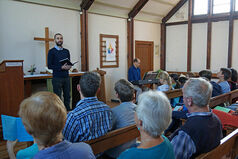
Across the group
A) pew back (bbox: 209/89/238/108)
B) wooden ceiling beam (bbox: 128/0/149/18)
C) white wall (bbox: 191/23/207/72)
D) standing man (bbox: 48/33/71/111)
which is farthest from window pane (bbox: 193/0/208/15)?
standing man (bbox: 48/33/71/111)

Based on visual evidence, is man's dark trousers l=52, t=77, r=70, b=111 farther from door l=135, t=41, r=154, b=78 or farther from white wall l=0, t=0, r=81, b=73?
door l=135, t=41, r=154, b=78

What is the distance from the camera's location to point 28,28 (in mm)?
5246

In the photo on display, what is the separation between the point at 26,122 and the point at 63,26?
204 inches

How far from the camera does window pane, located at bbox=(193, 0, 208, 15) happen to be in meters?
8.20

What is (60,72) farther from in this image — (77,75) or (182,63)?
(182,63)

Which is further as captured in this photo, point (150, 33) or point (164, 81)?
point (150, 33)

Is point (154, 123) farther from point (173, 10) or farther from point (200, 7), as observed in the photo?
point (173, 10)

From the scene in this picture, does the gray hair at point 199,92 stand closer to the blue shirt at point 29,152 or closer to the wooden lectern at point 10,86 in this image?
the blue shirt at point 29,152

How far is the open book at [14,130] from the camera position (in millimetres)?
1768

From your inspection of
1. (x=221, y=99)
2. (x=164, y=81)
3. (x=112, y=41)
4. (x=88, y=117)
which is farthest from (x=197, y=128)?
(x=112, y=41)

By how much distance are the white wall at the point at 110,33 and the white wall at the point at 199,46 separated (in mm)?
2679

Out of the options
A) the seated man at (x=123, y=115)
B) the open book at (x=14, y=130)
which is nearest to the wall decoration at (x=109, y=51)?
the seated man at (x=123, y=115)

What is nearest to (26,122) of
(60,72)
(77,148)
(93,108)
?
(77,148)

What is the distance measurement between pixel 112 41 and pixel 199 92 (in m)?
5.75
